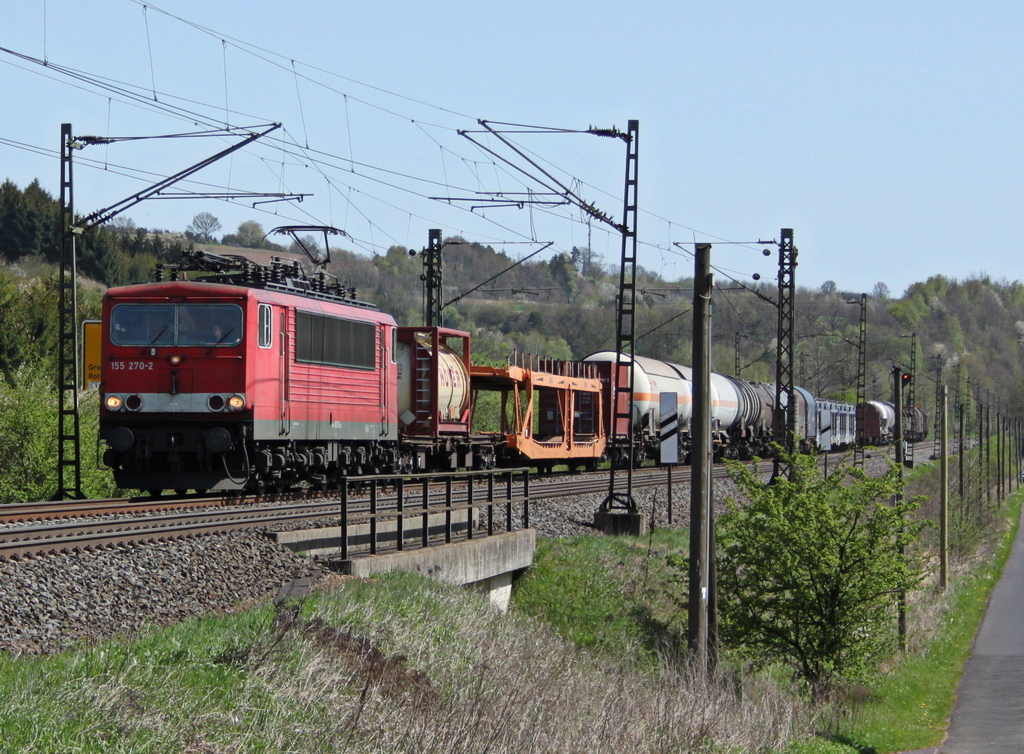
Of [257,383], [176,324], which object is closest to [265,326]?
[257,383]

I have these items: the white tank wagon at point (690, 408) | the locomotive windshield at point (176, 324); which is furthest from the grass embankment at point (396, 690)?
the white tank wagon at point (690, 408)

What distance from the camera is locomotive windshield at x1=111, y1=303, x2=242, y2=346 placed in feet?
65.1

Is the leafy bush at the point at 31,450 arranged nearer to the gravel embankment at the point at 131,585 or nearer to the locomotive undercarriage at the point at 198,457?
the locomotive undercarriage at the point at 198,457

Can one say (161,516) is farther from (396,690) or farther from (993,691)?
(993,691)

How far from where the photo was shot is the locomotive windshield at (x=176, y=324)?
19844 millimetres

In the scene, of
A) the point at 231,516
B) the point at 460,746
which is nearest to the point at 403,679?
the point at 460,746

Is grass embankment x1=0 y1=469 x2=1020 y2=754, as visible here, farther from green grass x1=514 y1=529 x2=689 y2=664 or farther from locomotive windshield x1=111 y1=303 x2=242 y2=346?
locomotive windshield x1=111 y1=303 x2=242 y2=346

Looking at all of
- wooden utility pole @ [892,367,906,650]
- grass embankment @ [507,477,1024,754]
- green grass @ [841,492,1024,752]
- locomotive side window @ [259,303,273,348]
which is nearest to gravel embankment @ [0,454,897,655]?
grass embankment @ [507,477,1024,754]

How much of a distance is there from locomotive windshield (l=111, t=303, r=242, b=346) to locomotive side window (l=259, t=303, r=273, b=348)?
363 millimetres

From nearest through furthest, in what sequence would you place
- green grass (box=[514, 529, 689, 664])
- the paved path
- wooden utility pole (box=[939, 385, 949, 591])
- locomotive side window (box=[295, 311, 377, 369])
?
1. green grass (box=[514, 529, 689, 664])
2. the paved path
3. locomotive side window (box=[295, 311, 377, 369])
4. wooden utility pole (box=[939, 385, 949, 591])

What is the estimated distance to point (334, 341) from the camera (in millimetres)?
22047

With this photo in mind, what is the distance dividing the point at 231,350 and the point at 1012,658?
20428mm

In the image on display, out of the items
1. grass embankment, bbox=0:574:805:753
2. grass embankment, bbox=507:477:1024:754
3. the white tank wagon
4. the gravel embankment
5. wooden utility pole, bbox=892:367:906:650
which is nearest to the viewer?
grass embankment, bbox=0:574:805:753

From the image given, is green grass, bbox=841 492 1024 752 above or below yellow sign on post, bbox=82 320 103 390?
below
